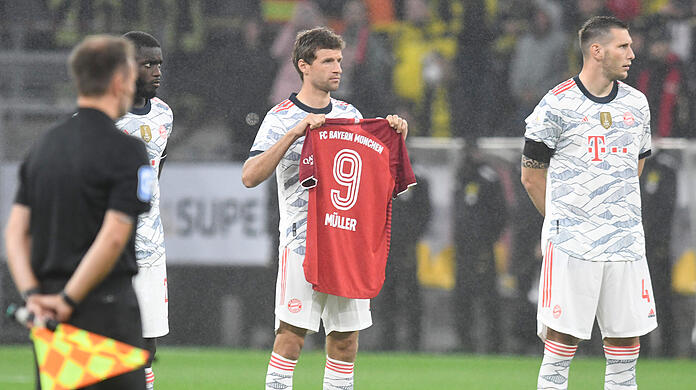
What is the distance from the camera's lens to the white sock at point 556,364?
534 centimetres

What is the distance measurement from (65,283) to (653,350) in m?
6.42

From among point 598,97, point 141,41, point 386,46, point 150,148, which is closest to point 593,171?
point 598,97

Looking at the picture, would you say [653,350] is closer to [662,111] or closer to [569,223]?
[662,111]

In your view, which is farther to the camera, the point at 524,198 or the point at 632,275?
the point at 524,198

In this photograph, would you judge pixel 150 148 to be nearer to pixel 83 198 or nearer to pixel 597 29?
pixel 83 198

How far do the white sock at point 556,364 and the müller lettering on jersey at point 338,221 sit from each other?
3.95ft

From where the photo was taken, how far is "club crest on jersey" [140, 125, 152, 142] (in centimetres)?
537

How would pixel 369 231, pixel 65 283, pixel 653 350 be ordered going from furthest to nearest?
pixel 653 350 < pixel 369 231 < pixel 65 283

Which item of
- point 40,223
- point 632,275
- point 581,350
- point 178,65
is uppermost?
point 178,65

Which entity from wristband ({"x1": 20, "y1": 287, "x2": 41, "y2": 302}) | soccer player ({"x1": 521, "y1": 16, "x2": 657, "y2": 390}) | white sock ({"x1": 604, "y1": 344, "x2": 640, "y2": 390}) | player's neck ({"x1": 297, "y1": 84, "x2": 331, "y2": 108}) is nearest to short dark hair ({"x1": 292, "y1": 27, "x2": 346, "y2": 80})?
player's neck ({"x1": 297, "y1": 84, "x2": 331, "y2": 108})

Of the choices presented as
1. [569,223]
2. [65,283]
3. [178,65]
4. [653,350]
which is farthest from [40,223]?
[653,350]

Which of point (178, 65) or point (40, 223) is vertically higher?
point (178, 65)

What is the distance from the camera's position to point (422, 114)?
8.93 meters

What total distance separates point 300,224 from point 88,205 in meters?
2.05
